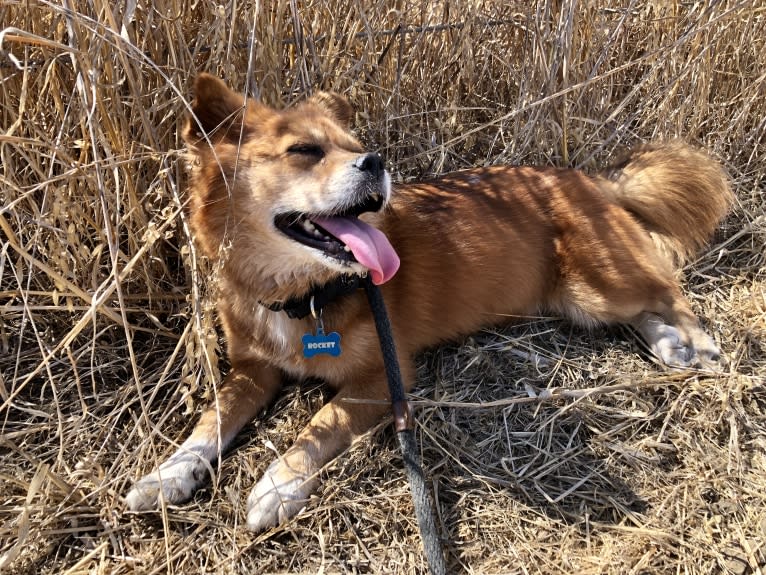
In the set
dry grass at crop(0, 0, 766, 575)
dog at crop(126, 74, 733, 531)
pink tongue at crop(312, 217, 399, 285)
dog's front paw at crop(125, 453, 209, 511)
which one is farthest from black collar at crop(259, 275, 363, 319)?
dog's front paw at crop(125, 453, 209, 511)

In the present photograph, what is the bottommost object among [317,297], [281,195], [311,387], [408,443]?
[311,387]

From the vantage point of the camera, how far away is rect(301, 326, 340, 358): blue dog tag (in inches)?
82.2

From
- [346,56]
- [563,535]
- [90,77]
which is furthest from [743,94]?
[90,77]

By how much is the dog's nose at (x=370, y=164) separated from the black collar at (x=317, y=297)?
1.32 feet

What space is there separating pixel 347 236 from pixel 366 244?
0.25 feet

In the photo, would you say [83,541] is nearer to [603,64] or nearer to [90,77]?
[90,77]

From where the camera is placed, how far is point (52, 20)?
212 centimetres

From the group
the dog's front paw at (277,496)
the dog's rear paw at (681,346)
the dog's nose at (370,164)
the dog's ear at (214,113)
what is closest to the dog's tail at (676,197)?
the dog's rear paw at (681,346)

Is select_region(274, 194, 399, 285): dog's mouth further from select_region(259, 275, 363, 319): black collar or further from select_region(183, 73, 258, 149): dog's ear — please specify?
select_region(183, 73, 258, 149): dog's ear

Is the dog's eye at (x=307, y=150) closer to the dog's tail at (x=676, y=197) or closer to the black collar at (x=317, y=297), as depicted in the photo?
the black collar at (x=317, y=297)

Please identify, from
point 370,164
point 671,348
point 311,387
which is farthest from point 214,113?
point 671,348

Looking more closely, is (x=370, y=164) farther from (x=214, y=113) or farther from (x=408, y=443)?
(x=408, y=443)

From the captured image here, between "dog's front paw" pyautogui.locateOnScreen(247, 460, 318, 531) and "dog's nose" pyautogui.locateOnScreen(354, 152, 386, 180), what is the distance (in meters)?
1.02

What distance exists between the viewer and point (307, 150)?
2.01 metres
